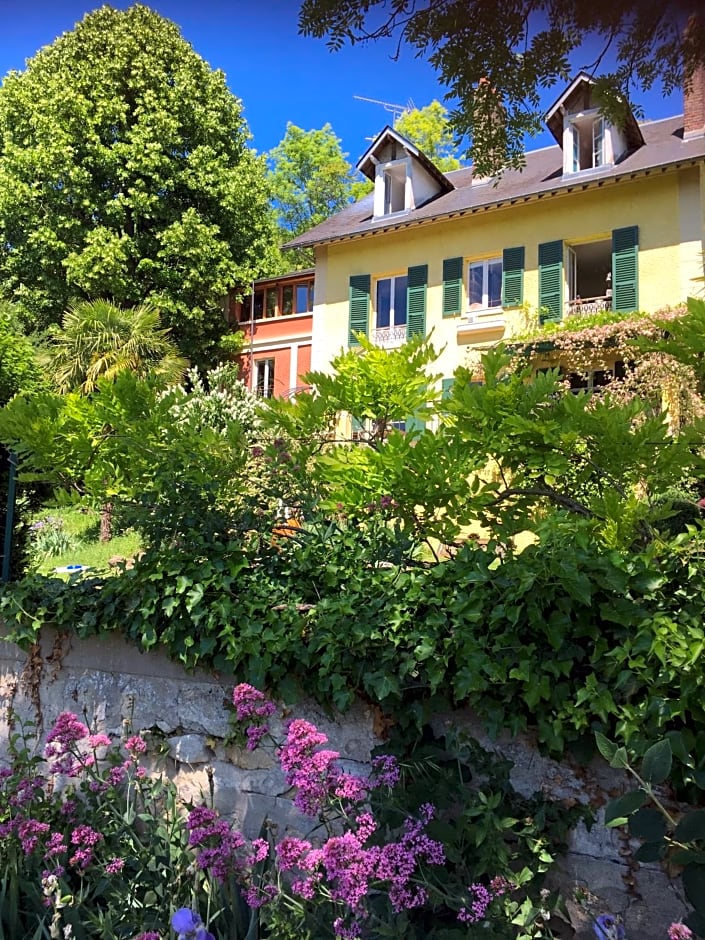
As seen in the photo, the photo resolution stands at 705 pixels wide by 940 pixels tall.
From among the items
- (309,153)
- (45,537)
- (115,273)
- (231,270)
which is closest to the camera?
(45,537)

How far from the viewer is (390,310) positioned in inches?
727

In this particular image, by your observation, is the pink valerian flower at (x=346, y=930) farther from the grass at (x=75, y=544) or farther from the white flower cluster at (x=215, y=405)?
the grass at (x=75, y=544)

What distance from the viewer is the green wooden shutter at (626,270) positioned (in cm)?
1500

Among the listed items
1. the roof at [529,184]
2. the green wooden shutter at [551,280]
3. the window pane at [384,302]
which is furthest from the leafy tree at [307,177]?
the green wooden shutter at [551,280]

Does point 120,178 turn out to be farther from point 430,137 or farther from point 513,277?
point 513,277

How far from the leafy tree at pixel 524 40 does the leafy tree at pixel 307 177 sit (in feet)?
95.5

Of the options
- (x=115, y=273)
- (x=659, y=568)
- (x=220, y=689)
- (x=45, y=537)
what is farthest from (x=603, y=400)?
(x=115, y=273)

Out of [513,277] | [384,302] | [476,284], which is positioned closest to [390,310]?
[384,302]

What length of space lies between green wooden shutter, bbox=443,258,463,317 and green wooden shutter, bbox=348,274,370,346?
222 cm

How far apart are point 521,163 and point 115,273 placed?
18546 millimetres

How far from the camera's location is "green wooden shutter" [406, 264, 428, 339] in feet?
57.5

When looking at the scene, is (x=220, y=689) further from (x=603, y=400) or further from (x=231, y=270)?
(x=231, y=270)

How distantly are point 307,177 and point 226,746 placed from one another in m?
31.7

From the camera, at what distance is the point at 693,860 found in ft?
5.04
